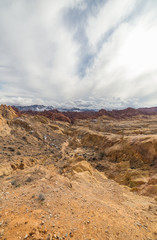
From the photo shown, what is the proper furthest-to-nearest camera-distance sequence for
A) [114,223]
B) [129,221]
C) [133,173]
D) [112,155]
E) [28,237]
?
[112,155], [133,173], [129,221], [114,223], [28,237]

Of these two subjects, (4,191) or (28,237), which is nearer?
(28,237)

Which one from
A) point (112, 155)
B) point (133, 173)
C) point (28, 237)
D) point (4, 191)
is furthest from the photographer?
point (112, 155)

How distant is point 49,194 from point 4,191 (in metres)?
3.09

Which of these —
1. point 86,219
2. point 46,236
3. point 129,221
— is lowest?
point 129,221

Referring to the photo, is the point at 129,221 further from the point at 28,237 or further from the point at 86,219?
the point at 28,237

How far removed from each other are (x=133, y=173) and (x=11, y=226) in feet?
48.6

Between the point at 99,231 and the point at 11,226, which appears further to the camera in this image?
the point at 99,231

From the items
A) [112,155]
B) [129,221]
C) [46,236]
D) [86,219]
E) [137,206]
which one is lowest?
[112,155]

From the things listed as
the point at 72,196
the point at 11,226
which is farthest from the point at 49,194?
the point at 11,226

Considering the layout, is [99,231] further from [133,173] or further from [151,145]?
[151,145]

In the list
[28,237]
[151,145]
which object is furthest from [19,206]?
[151,145]

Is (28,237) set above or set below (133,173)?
above

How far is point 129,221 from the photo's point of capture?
4980mm

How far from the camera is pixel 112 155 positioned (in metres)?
23.0
